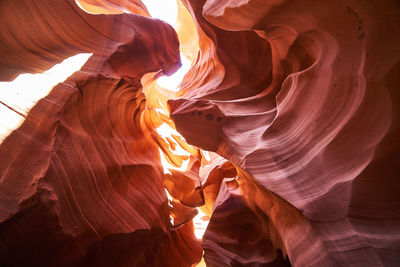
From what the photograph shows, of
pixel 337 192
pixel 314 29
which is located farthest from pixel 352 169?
pixel 314 29

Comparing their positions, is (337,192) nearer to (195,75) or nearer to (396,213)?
(396,213)

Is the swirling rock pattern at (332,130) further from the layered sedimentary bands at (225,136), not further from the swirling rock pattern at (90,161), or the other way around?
the swirling rock pattern at (90,161)

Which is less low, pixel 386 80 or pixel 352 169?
pixel 386 80

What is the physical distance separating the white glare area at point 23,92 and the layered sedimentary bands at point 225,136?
67mm

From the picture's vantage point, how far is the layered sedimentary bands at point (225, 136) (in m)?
1.72

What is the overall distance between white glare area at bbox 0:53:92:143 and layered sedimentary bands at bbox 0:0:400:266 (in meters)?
0.07

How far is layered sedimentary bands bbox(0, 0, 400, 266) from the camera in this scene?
1.72 metres

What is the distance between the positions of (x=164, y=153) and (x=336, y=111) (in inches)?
193

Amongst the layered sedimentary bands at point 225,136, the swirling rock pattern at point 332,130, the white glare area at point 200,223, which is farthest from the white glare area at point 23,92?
the white glare area at point 200,223

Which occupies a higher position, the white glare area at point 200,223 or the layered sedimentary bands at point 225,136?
the layered sedimentary bands at point 225,136

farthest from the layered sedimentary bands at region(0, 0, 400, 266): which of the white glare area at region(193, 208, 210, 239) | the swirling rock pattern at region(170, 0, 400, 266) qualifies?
the white glare area at region(193, 208, 210, 239)

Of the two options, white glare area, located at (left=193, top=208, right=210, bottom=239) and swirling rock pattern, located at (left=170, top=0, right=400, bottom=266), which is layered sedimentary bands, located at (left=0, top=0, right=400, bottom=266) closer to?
swirling rock pattern, located at (left=170, top=0, right=400, bottom=266)

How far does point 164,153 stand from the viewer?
6324mm

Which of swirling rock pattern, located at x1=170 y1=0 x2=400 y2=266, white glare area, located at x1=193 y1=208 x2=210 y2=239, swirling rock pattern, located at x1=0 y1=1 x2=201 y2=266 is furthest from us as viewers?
white glare area, located at x1=193 y1=208 x2=210 y2=239
